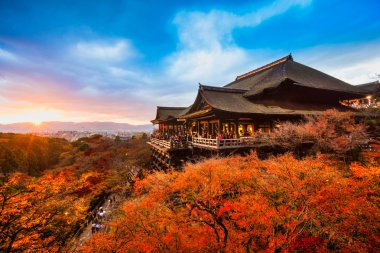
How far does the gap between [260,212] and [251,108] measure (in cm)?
1169

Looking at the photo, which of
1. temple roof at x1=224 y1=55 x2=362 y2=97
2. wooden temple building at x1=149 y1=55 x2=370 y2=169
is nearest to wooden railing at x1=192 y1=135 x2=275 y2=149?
wooden temple building at x1=149 y1=55 x2=370 y2=169

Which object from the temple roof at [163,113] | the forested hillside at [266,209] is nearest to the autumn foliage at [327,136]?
the forested hillside at [266,209]

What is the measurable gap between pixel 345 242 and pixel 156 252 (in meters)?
9.74

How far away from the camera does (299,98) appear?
74.4 feet

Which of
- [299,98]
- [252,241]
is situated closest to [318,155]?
[252,241]

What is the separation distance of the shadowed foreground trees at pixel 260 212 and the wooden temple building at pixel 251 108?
165 inches

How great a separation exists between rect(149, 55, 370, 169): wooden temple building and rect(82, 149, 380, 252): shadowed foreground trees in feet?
13.8

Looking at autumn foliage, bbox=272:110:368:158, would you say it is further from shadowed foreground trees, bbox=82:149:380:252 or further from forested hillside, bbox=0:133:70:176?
forested hillside, bbox=0:133:70:176

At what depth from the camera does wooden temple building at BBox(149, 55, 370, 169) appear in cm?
1671

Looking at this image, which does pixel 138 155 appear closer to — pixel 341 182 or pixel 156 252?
pixel 156 252

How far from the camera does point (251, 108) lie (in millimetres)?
18422

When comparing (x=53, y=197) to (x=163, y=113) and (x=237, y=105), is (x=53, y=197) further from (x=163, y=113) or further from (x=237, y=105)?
(x=163, y=113)

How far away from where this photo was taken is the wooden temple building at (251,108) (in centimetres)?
1671

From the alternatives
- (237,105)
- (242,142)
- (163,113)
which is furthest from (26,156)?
(242,142)
